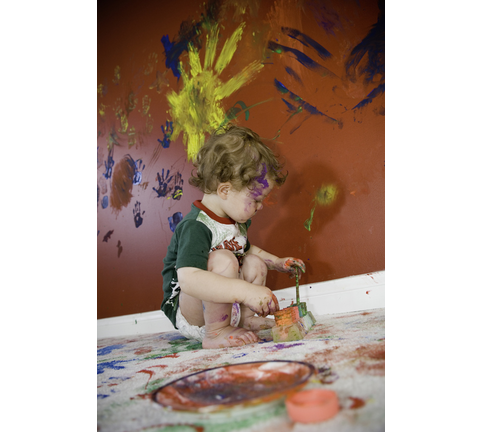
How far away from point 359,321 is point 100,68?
4.65ft

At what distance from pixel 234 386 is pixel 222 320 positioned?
0.36 metres

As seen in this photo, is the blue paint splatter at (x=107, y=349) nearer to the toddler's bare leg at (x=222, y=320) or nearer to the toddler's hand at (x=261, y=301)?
the toddler's bare leg at (x=222, y=320)

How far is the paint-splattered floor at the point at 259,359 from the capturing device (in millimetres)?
406

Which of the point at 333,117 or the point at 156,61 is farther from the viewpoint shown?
the point at 156,61

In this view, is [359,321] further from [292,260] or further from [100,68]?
[100,68]

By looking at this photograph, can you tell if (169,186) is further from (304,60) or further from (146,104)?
(304,60)

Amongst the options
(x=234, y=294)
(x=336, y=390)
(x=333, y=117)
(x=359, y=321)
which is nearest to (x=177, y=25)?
(x=333, y=117)

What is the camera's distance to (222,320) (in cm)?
88

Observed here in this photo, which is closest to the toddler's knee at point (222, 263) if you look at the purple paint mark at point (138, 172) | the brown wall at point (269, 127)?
the brown wall at point (269, 127)

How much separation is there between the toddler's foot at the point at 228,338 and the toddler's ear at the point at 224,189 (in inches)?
14.2
